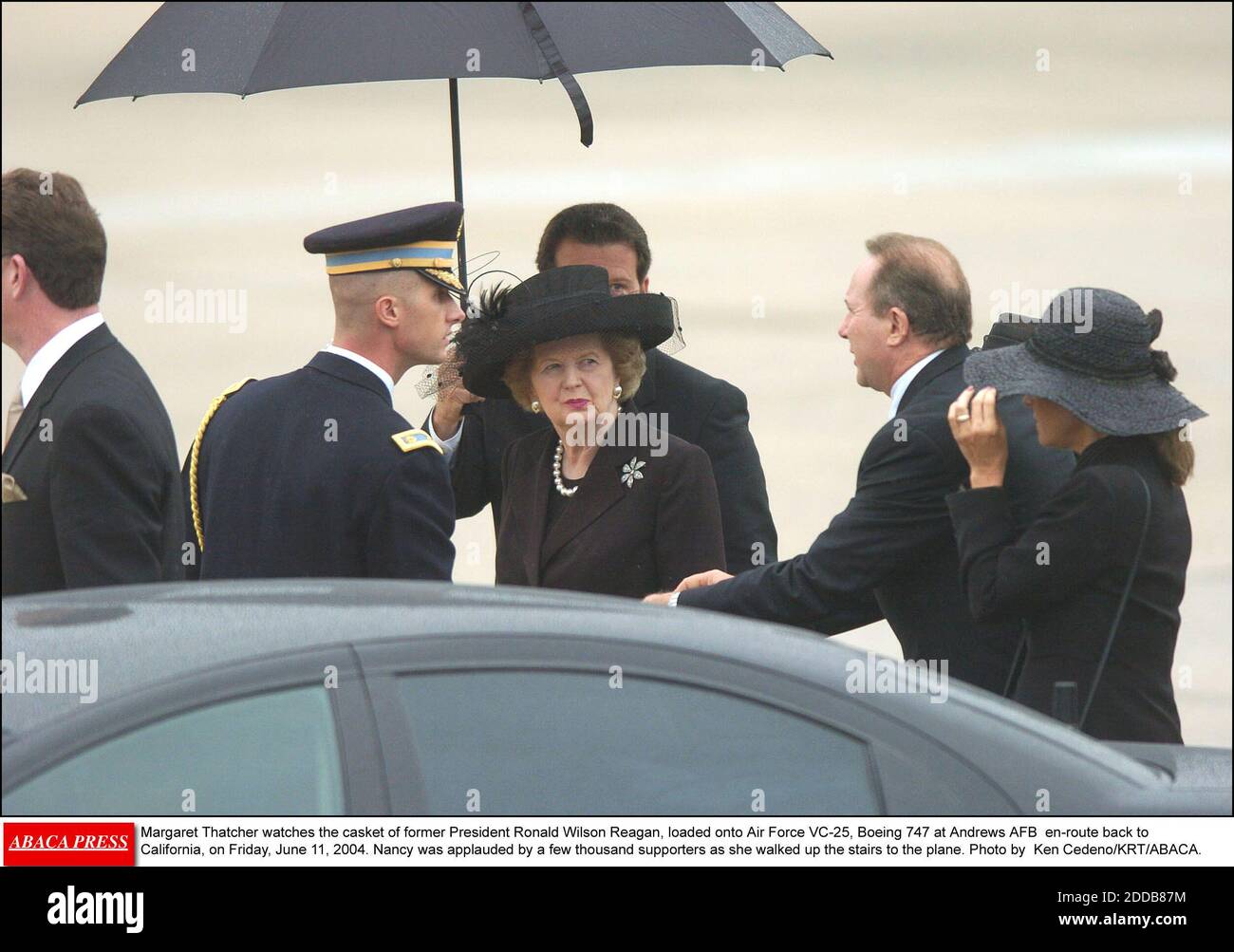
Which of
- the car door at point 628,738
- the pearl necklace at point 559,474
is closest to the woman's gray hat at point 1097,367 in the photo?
the pearl necklace at point 559,474

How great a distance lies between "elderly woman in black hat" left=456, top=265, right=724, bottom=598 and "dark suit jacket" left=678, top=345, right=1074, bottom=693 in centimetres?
22

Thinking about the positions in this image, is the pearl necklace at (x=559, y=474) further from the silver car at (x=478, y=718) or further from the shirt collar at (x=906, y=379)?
the silver car at (x=478, y=718)

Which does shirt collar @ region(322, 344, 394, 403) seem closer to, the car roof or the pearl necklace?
the pearl necklace

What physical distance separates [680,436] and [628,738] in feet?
7.75

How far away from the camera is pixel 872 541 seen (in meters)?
3.94

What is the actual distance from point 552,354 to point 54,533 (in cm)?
127

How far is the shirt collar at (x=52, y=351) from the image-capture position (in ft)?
12.0

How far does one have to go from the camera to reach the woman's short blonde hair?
14.2 feet

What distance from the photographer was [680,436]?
185 inches

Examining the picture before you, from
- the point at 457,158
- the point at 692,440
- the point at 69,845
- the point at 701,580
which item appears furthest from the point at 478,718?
the point at 457,158

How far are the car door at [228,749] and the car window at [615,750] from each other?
88 mm

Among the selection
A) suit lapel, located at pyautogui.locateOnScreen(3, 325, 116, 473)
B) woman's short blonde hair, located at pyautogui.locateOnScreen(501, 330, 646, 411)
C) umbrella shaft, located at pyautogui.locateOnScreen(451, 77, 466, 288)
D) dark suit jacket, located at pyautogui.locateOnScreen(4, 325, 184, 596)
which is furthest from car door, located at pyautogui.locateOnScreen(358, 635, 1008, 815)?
umbrella shaft, located at pyautogui.locateOnScreen(451, 77, 466, 288)
